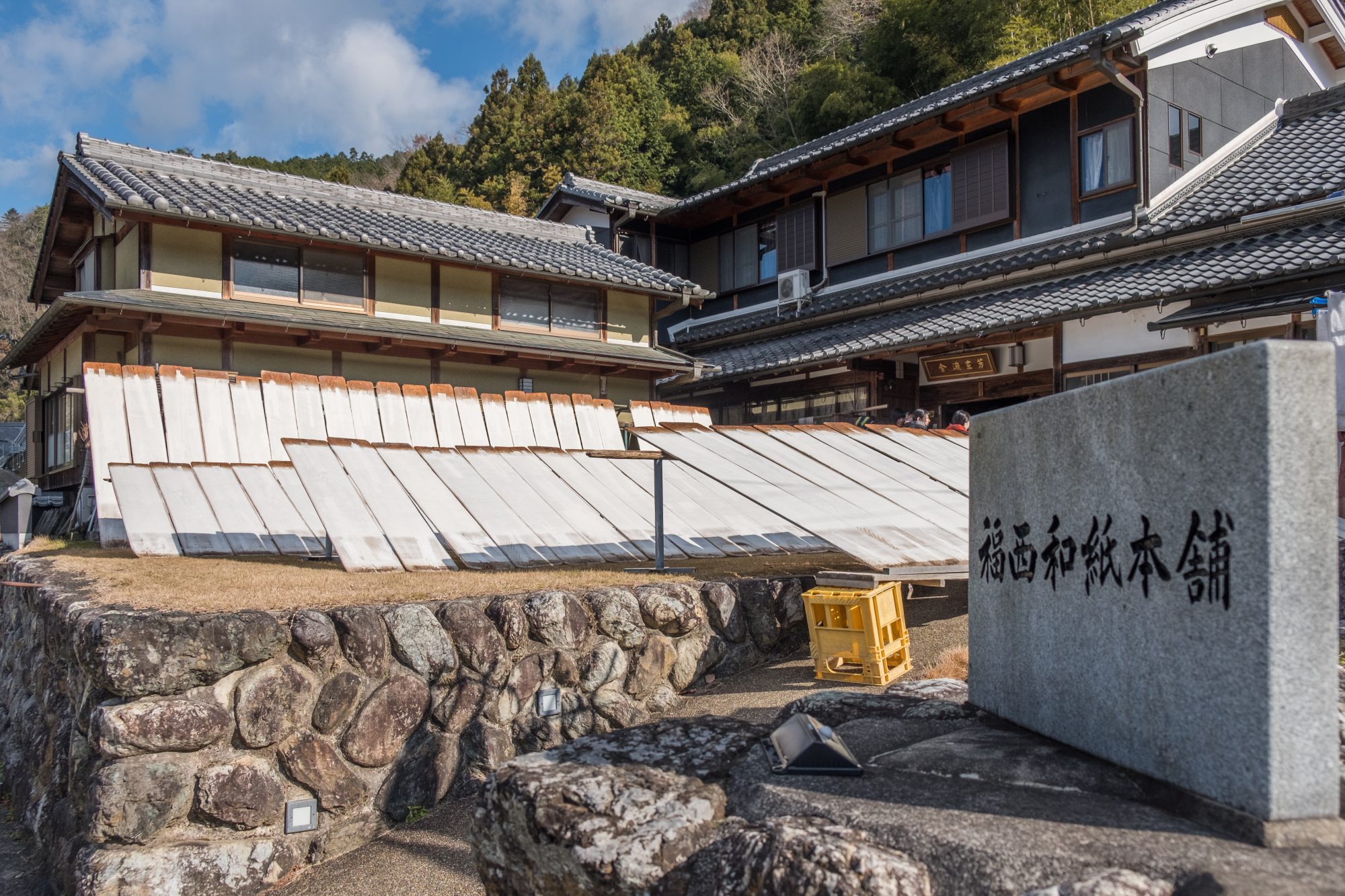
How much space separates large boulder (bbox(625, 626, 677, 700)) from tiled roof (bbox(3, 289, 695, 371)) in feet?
31.4

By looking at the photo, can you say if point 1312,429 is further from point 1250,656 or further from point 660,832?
point 660,832

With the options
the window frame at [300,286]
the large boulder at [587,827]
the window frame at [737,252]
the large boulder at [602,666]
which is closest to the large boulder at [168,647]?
the large boulder at [602,666]

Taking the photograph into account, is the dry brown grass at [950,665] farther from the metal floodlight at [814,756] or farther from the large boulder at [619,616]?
the metal floodlight at [814,756]

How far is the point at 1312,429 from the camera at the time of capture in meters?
2.49

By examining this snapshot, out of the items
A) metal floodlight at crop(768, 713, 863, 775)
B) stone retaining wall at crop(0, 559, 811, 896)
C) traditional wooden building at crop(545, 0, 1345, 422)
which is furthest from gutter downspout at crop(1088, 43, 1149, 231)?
metal floodlight at crop(768, 713, 863, 775)

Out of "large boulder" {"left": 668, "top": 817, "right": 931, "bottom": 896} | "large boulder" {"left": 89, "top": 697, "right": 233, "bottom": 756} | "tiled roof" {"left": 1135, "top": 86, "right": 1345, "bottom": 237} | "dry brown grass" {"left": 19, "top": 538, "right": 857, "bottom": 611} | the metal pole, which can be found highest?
"tiled roof" {"left": 1135, "top": 86, "right": 1345, "bottom": 237}

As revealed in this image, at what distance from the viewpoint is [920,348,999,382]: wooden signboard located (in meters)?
14.6

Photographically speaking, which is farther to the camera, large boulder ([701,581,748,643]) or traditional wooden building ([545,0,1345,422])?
traditional wooden building ([545,0,1345,422])

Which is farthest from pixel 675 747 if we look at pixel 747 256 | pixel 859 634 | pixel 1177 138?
pixel 747 256

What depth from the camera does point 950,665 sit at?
6277mm

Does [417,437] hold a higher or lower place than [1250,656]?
higher

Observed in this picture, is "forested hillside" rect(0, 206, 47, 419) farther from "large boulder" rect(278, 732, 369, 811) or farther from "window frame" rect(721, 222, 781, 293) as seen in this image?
"large boulder" rect(278, 732, 369, 811)

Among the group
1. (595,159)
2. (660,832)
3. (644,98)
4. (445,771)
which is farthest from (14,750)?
(644,98)

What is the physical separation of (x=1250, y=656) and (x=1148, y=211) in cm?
1289
